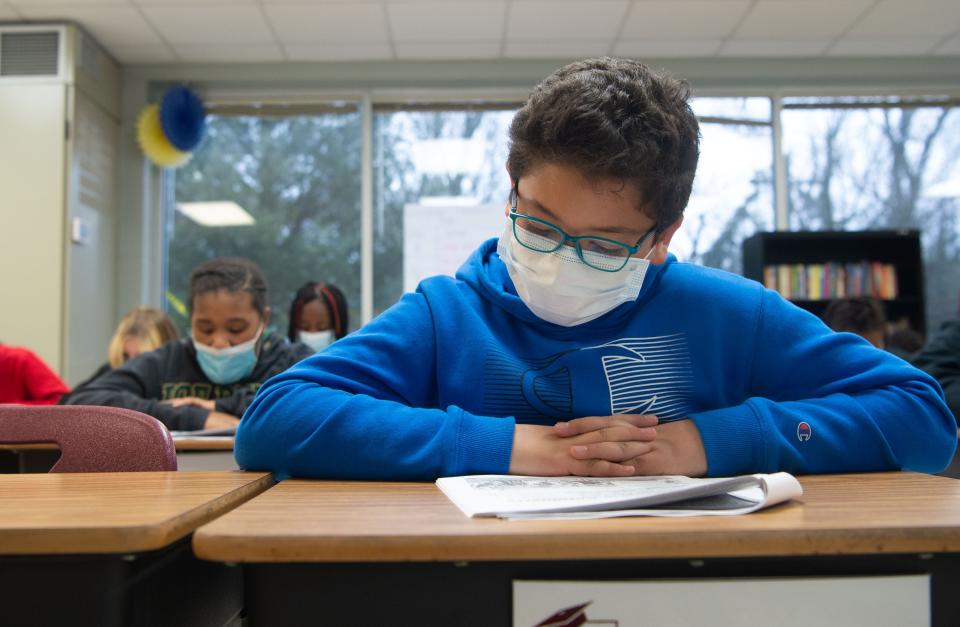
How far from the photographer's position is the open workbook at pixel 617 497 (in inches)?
26.0

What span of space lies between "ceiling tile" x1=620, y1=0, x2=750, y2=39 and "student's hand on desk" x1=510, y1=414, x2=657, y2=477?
4028mm

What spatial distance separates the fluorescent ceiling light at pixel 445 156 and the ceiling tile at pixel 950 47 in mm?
3037

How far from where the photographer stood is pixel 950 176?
5555 millimetres

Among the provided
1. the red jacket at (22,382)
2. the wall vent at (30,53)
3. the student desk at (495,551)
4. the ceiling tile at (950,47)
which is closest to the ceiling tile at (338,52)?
the wall vent at (30,53)

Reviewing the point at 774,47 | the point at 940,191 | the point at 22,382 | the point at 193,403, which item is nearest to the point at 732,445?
the point at 193,403

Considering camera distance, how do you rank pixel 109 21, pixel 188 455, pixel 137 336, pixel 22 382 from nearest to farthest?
pixel 188 455 → pixel 22 382 → pixel 137 336 → pixel 109 21

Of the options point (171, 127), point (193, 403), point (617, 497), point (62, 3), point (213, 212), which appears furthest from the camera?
point (213, 212)

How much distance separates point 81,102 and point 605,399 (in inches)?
182

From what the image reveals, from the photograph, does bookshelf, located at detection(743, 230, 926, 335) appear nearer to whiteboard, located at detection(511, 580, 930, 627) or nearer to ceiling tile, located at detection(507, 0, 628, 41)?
ceiling tile, located at detection(507, 0, 628, 41)

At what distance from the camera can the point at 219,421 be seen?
8.05ft

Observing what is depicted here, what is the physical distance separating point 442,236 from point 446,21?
4.42 feet

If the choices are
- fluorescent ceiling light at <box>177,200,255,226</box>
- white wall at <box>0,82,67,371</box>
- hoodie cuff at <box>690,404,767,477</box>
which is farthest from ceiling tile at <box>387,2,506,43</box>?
hoodie cuff at <box>690,404,767,477</box>

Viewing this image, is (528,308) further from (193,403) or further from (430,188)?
(430,188)

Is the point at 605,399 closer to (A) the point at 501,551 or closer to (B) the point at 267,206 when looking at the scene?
(A) the point at 501,551
